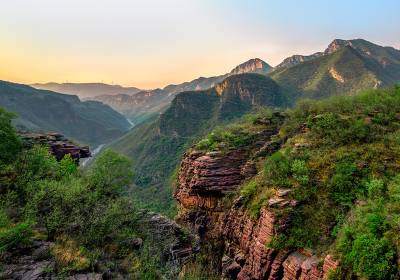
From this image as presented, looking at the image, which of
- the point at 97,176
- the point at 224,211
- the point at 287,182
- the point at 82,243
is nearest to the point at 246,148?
the point at 224,211

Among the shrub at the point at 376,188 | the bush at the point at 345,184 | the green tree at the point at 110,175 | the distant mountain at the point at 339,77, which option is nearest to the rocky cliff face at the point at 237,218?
the bush at the point at 345,184

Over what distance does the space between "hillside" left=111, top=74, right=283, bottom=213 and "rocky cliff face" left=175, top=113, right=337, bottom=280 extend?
3386 inches

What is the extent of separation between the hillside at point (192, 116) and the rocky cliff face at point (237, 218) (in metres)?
86.0

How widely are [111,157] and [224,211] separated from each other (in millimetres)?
14632

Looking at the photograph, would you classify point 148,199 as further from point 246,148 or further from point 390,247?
point 390,247

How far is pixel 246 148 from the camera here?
41.6 metres

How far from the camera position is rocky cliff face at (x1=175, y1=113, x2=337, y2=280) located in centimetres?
2631

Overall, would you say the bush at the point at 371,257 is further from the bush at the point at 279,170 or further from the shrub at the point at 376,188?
the bush at the point at 279,170

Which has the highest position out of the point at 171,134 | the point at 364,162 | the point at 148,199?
the point at 364,162

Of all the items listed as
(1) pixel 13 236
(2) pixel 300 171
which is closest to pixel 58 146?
(1) pixel 13 236

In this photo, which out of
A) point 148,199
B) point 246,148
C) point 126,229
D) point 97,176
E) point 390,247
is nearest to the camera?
point 390,247

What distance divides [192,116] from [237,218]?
131895 millimetres

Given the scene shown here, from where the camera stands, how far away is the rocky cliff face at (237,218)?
26312 mm

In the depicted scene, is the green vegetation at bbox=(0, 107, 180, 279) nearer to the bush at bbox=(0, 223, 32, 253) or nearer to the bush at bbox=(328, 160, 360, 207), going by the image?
the bush at bbox=(0, 223, 32, 253)
